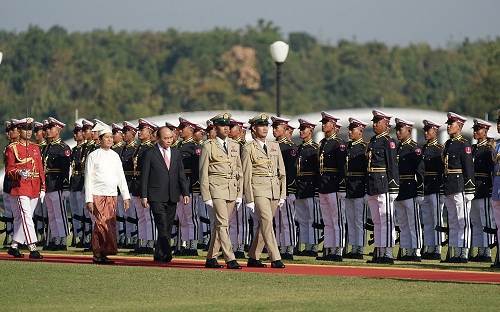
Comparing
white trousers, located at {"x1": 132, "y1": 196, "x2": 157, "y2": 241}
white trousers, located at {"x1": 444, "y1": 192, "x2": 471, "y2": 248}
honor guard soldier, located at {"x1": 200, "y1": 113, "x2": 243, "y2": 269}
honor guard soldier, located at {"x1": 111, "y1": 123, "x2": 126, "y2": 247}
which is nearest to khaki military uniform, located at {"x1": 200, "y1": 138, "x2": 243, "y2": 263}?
honor guard soldier, located at {"x1": 200, "y1": 113, "x2": 243, "y2": 269}

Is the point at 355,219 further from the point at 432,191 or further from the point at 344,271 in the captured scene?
the point at 344,271

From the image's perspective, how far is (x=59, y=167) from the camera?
73.3 ft

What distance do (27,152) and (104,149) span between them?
1.77 m

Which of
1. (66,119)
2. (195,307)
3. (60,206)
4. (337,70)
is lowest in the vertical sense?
(195,307)

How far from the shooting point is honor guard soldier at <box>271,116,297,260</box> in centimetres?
2014

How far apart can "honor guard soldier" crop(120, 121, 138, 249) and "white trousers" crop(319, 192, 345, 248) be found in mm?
3927

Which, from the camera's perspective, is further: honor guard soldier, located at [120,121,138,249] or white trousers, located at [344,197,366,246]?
honor guard soldier, located at [120,121,138,249]

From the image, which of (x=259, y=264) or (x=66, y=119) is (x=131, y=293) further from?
(x=66, y=119)

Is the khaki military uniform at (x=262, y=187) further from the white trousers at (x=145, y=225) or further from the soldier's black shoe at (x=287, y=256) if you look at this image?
the white trousers at (x=145, y=225)

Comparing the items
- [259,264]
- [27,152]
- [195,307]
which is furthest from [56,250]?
[195,307]

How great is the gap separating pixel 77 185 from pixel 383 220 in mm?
6690

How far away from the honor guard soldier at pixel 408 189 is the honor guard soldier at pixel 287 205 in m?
1.70

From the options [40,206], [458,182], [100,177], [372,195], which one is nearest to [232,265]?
[100,177]

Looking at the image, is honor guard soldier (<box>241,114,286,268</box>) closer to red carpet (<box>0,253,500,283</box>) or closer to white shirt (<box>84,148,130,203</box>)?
red carpet (<box>0,253,500,283</box>)
